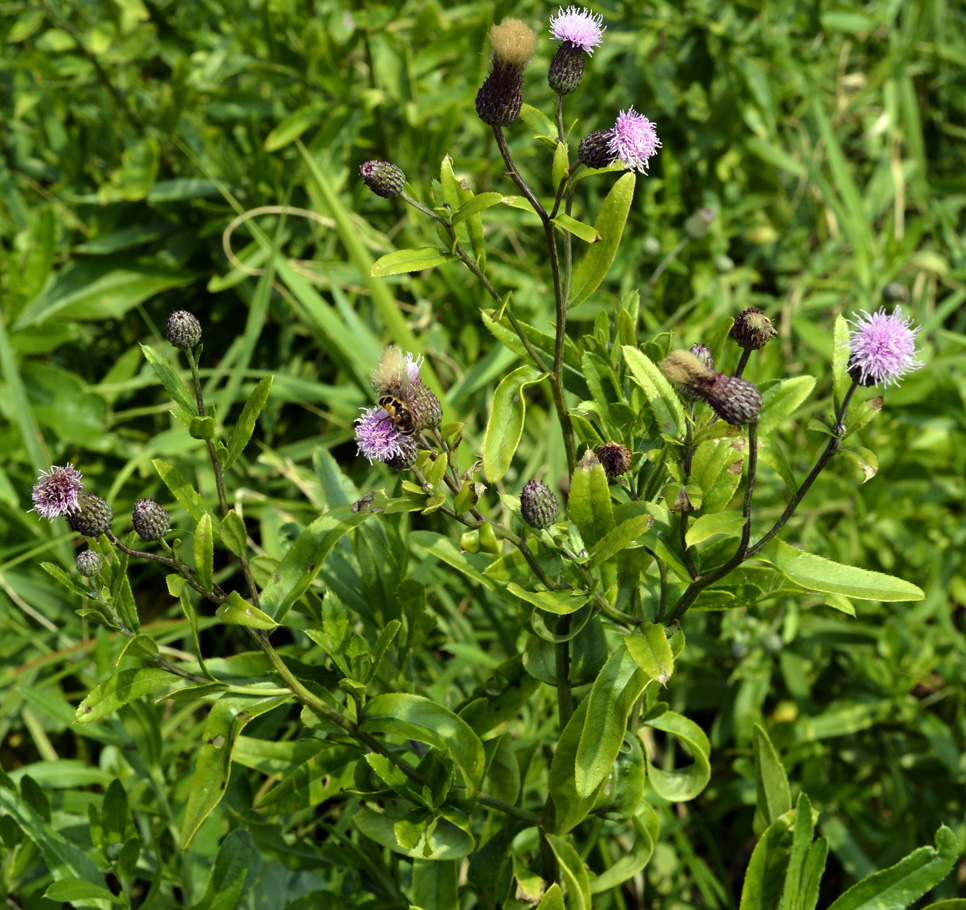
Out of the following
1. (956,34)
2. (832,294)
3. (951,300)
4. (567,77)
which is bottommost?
(567,77)

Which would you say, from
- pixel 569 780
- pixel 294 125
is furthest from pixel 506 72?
pixel 294 125

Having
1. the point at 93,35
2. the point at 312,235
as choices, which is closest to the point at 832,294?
the point at 312,235

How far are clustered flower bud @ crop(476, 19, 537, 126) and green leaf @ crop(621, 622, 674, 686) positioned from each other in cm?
72

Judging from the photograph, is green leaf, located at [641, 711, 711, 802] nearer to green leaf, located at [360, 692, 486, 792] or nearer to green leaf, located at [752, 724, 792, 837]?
green leaf, located at [752, 724, 792, 837]

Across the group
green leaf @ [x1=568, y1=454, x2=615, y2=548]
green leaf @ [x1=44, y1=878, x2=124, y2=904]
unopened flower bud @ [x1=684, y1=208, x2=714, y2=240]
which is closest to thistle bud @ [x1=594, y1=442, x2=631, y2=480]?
green leaf @ [x1=568, y1=454, x2=615, y2=548]

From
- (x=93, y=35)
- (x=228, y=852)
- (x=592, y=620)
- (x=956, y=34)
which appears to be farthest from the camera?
(x=956, y=34)

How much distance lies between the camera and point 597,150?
52.6 inches

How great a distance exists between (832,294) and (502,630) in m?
2.01

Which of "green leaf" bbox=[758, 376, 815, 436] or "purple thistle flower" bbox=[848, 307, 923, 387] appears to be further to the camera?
"green leaf" bbox=[758, 376, 815, 436]

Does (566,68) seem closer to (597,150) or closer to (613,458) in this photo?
(597,150)

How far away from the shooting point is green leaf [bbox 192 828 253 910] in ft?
5.22

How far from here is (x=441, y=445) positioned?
4.74 feet

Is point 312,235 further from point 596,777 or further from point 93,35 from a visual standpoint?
point 596,777

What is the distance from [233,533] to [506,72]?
73cm
